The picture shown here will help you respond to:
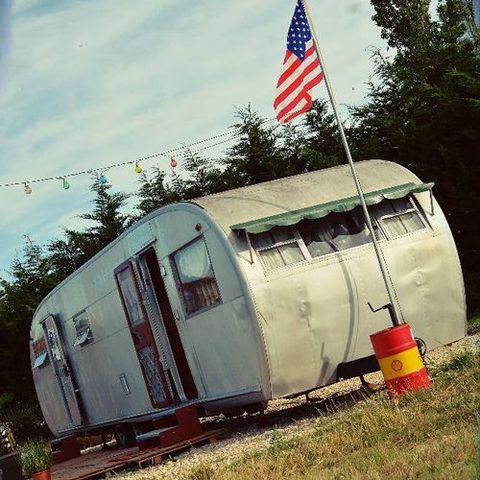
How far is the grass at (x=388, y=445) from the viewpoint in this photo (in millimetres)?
4652

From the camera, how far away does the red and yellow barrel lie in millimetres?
7426

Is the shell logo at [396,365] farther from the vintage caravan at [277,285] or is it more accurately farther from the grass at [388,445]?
the vintage caravan at [277,285]

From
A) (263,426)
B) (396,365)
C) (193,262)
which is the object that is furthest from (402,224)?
(263,426)

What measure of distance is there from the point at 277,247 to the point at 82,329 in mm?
5086

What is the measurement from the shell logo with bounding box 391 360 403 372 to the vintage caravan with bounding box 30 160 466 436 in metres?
0.76

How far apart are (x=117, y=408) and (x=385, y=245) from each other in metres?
5.22

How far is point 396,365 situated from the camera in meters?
7.46

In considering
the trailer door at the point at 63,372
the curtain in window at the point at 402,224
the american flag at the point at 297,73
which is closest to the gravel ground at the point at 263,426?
the curtain in window at the point at 402,224

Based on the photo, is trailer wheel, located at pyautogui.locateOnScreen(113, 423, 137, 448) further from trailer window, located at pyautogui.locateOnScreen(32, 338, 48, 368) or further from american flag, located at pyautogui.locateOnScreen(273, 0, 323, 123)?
american flag, located at pyautogui.locateOnScreen(273, 0, 323, 123)

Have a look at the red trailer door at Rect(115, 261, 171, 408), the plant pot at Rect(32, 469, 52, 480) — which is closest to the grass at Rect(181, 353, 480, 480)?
the plant pot at Rect(32, 469, 52, 480)

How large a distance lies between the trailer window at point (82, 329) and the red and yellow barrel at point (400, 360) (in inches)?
226

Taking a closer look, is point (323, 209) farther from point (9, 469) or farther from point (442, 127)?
point (442, 127)


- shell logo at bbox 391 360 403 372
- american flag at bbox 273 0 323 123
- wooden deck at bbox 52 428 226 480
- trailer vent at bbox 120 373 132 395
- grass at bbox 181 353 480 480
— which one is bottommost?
wooden deck at bbox 52 428 226 480

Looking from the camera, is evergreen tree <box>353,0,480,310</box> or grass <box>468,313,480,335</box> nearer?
grass <box>468,313,480,335</box>
